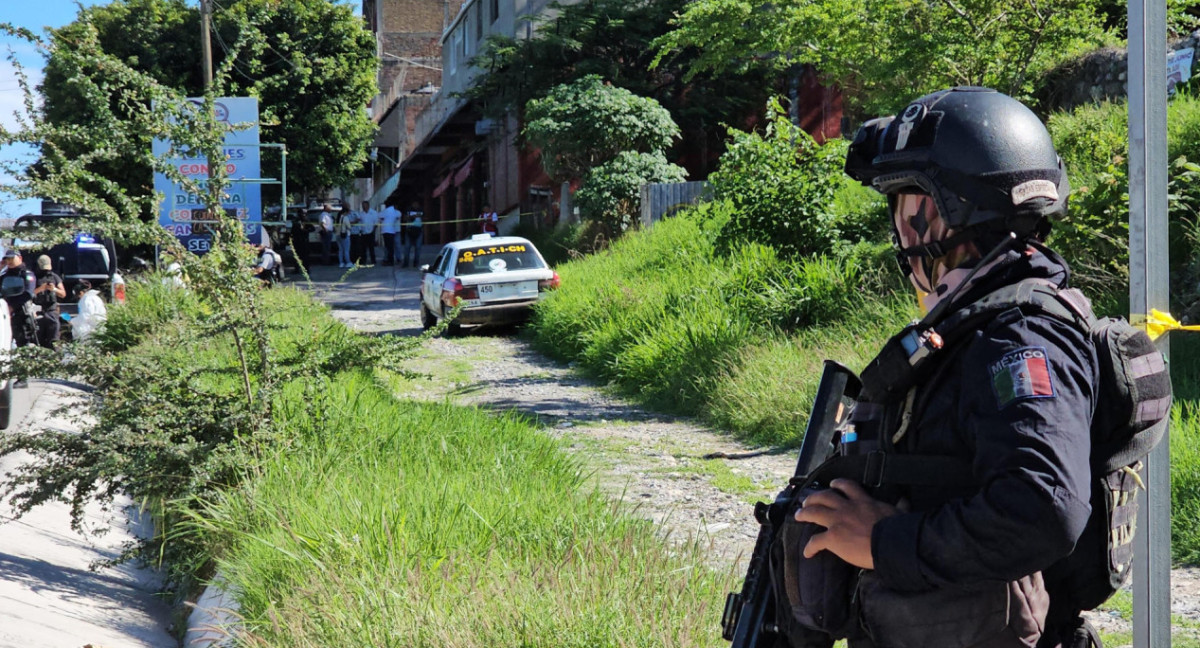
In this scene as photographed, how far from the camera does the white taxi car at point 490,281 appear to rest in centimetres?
1688

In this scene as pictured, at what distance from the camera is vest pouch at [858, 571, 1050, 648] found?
2014 millimetres

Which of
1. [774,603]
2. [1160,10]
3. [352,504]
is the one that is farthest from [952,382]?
[352,504]

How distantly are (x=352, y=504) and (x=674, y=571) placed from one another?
1.52 meters

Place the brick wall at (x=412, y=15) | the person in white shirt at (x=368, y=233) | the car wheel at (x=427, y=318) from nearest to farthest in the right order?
the car wheel at (x=427, y=318) → the person in white shirt at (x=368, y=233) → the brick wall at (x=412, y=15)

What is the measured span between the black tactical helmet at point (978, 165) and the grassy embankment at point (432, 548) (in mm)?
1935

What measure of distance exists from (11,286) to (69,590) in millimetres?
8091

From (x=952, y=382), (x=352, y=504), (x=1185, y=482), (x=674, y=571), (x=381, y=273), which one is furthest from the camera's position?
(x=381, y=273)

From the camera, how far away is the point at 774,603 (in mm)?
2324

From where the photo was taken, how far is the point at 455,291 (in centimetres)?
1673

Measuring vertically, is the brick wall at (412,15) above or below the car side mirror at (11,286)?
above

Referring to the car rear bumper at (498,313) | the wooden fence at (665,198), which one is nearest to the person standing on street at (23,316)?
the car rear bumper at (498,313)

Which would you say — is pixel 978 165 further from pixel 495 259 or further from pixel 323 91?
pixel 323 91

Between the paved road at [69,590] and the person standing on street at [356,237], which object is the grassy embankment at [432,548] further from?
the person standing on street at [356,237]

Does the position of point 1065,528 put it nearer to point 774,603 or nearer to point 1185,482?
point 774,603
